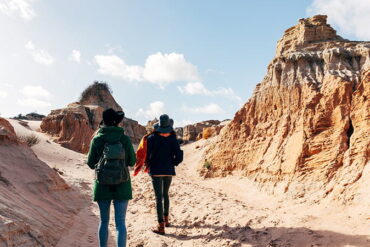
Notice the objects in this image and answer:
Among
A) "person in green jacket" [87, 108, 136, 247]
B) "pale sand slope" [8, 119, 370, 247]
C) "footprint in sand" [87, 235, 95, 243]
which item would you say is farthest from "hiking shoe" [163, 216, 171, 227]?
"person in green jacket" [87, 108, 136, 247]

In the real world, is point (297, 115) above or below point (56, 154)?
above

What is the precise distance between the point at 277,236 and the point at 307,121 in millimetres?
7214

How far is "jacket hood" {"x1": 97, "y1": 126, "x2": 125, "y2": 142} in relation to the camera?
3.98 meters

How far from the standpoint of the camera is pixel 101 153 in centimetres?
404

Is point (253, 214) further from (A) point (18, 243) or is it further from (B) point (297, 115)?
(B) point (297, 115)

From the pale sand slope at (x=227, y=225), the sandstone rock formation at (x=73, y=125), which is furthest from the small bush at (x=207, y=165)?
the sandstone rock formation at (x=73, y=125)

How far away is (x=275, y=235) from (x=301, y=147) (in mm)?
6556

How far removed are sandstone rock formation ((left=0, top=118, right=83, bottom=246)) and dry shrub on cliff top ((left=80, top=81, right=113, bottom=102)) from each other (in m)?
31.0

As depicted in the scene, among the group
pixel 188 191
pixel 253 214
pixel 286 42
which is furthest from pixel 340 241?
pixel 286 42

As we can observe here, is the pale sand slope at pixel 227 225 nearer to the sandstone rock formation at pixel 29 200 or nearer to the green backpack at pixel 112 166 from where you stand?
the sandstone rock formation at pixel 29 200

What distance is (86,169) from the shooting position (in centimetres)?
1434

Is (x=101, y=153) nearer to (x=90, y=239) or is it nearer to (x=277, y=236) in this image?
(x=90, y=239)

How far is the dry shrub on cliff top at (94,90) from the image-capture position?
39656mm

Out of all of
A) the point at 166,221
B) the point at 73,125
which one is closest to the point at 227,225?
the point at 166,221
